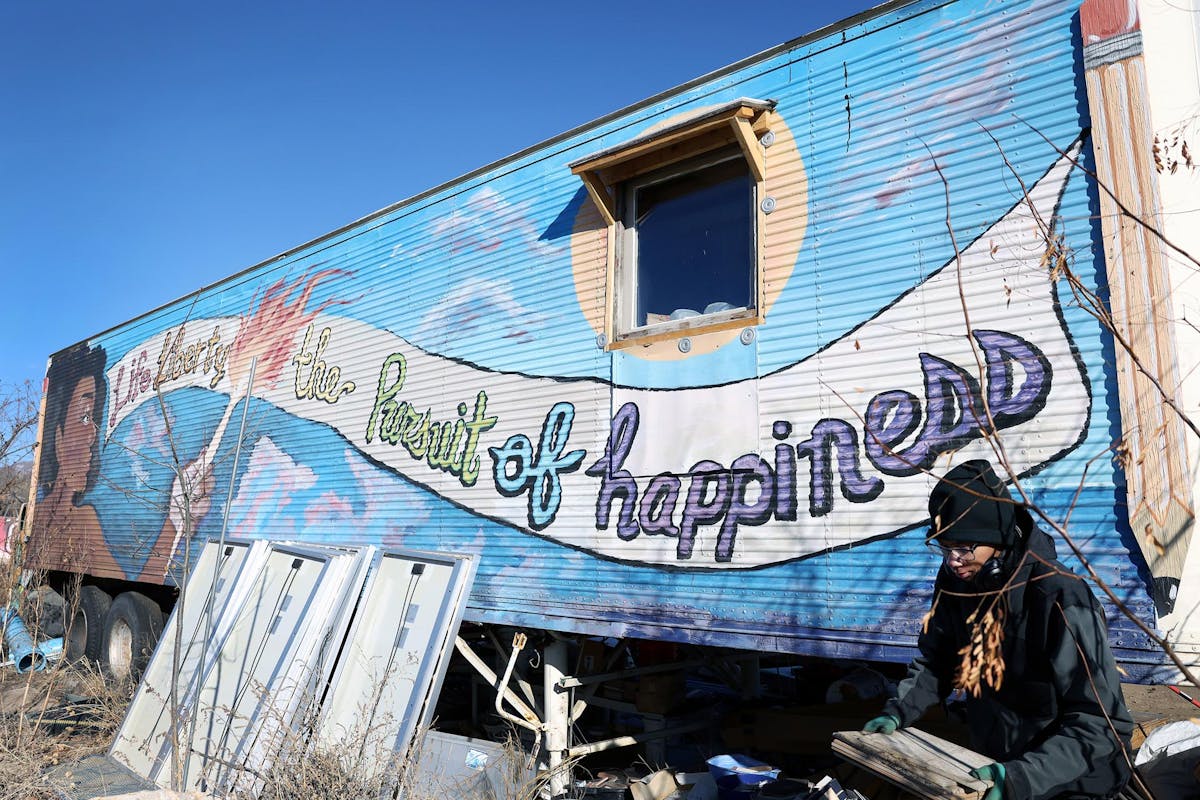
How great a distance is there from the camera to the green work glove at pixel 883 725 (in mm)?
2873

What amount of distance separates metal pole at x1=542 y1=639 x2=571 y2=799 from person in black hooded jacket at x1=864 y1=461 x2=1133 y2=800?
9.37 ft

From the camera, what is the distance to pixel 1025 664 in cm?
263

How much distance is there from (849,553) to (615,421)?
1.65 m

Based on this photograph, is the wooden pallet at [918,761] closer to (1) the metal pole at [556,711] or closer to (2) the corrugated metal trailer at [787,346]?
(2) the corrugated metal trailer at [787,346]

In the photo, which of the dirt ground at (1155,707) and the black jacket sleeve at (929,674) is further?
the dirt ground at (1155,707)

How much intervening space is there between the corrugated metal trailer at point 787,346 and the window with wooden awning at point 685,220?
2 centimetres

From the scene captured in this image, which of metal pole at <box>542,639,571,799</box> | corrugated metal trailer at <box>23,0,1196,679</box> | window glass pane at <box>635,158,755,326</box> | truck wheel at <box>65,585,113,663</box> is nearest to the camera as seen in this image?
corrugated metal trailer at <box>23,0,1196,679</box>

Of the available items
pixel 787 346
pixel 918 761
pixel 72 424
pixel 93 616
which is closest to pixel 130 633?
pixel 93 616

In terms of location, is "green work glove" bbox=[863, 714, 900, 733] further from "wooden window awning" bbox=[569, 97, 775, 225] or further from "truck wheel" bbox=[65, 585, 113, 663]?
"truck wheel" bbox=[65, 585, 113, 663]

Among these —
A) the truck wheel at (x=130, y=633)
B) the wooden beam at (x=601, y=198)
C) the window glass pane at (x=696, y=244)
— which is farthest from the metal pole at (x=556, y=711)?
the truck wheel at (x=130, y=633)

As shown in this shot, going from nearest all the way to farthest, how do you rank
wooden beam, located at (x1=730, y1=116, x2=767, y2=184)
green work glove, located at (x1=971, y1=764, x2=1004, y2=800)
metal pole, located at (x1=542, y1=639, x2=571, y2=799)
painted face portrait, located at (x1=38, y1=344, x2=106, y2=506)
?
green work glove, located at (x1=971, y1=764, x2=1004, y2=800) → wooden beam, located at (x1=730, y1=116, x2=767, y2=184) → metal pole, located at (x1=542, y1=639, x2=571, y2=799) → painted face portrait, located at (x1=38, y1=344, x2=106, y2=506)

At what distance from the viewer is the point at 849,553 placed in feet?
13.4

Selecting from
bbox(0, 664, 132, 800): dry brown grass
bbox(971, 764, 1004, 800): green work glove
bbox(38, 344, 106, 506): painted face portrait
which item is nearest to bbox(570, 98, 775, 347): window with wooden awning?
bbox(971, 764, 1004, 800): green work glove

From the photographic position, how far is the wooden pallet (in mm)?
2330
